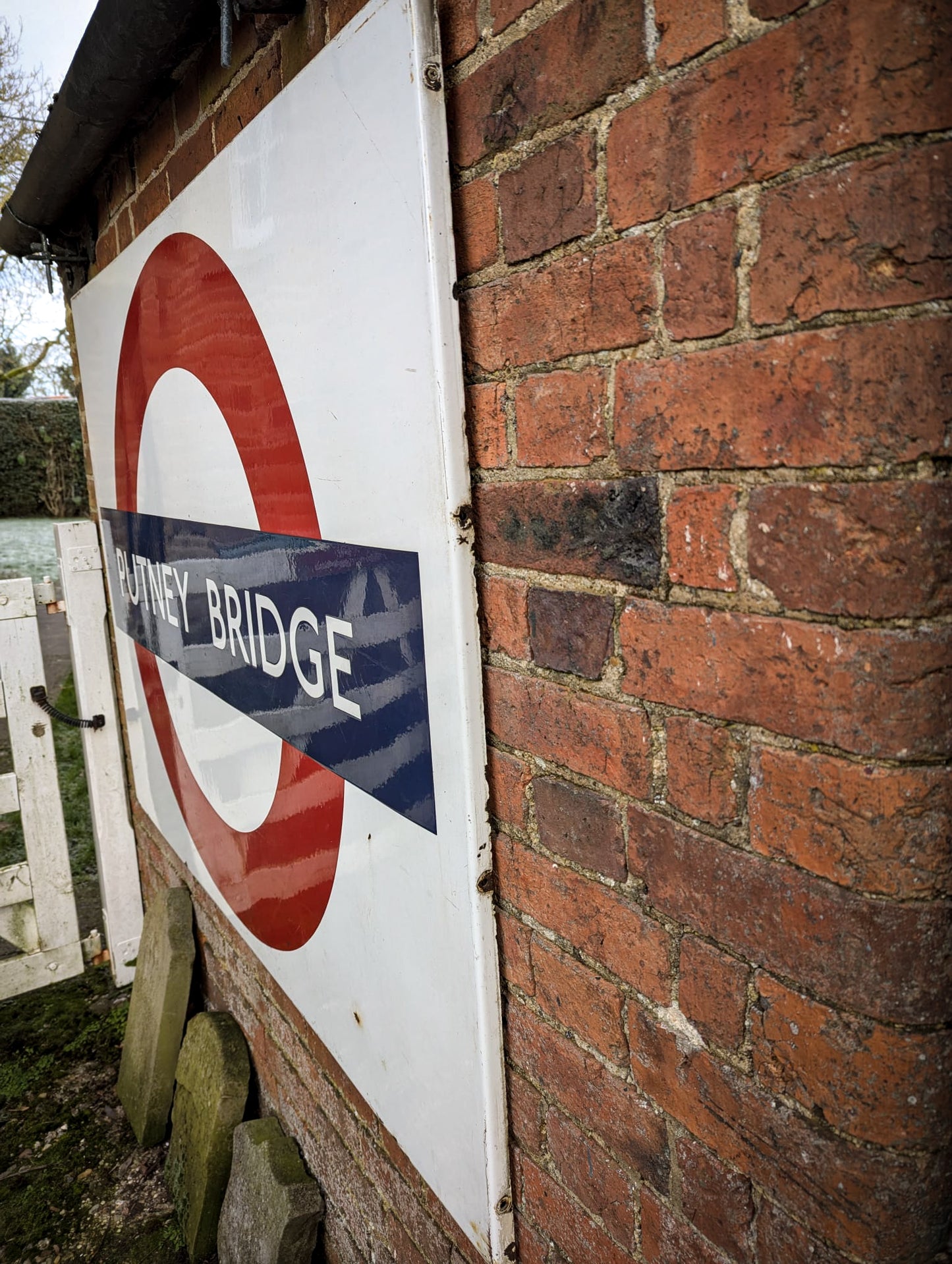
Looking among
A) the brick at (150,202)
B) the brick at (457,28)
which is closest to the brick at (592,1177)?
the brick at (457,28)

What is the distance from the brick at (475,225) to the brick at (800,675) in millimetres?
421

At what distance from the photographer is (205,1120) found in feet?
6.77

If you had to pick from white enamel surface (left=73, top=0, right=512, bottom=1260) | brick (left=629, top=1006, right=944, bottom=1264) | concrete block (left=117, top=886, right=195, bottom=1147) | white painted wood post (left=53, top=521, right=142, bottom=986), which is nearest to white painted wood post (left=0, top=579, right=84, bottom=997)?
white painted wood post (left=53, top=521, right=142, bottom=986)

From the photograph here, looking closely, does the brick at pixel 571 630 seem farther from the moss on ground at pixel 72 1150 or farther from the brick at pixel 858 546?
the moss on ground at pixel 72 1150

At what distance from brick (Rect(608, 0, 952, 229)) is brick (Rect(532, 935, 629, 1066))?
0.78 metres

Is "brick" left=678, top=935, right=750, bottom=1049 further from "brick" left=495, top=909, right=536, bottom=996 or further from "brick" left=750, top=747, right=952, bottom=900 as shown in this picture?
"brick" left=495, top=909, right=536, bottom=996

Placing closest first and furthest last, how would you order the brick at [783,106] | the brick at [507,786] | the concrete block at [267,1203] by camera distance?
the brick at [783,106] → the brick at [507,786] → the concrete block at [267,1203]

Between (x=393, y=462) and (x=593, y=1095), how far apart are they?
792mm

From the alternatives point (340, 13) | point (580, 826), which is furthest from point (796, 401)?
point (340, 13)

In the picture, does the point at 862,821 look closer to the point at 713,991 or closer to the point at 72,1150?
the point at 713,991

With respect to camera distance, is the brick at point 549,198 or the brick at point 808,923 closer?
the brick at point 808,923

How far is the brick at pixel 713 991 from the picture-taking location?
75 centimetres

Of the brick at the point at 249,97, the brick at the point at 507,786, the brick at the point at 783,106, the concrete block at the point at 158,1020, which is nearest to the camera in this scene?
the brick at the point at 783,106

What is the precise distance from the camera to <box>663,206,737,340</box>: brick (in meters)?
0.64
